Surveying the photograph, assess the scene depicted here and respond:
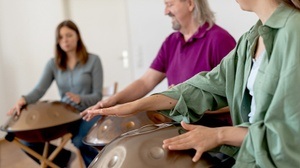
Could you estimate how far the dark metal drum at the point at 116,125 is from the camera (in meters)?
1.10

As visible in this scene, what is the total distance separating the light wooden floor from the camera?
8.71 ft

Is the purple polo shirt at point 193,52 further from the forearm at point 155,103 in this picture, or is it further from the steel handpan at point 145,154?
the steel handpan at point 145,154

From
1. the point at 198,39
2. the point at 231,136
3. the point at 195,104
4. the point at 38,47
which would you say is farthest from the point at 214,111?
the point at 38,47

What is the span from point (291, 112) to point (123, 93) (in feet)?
3.01

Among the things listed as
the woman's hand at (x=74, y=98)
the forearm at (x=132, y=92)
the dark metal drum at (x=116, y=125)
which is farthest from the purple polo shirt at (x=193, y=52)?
the woman's hand at (x=74, y=98)

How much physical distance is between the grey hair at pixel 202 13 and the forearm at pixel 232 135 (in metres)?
0.85

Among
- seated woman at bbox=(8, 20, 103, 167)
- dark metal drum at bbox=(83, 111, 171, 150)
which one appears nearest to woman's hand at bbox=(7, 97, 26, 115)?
seated woman at bbox=(8, 20, 103, 167)

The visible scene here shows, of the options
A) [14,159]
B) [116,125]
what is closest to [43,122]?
[116,125]

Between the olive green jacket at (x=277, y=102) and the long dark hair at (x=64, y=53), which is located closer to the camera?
the olive green jacket at (x=277, y=102)

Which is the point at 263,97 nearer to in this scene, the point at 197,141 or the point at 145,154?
the point at 197,141

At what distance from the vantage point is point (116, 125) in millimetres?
1167

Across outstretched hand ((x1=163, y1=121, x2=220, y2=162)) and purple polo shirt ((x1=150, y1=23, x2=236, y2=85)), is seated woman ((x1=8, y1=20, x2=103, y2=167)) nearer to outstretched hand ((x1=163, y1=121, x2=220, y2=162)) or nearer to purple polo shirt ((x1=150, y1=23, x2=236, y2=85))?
purple polo shirt ((x1=150, y1=23, x2=236, y2=85))

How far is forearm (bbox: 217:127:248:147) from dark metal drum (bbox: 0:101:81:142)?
106cm

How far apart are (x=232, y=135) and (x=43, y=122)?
3.60 ft
